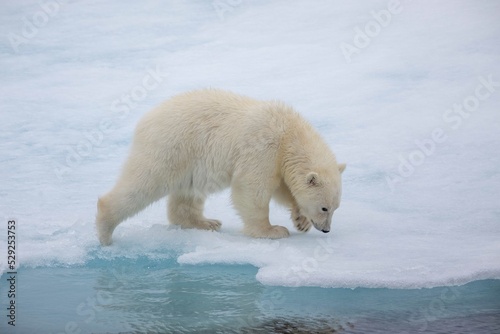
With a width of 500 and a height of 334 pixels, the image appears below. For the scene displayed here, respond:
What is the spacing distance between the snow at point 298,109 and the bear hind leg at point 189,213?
168 mm

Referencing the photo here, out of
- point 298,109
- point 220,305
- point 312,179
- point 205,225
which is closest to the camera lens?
point 220,305

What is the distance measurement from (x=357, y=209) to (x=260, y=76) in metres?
4.29

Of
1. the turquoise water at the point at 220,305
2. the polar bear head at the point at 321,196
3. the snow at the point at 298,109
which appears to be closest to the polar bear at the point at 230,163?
the polar bear head at the point at 321,196

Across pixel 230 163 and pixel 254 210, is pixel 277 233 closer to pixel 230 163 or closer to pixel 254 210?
pixel 254 210

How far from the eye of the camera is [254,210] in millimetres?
6074

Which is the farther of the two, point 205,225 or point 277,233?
point 205,225

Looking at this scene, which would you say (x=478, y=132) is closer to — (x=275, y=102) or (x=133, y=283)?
(x=275, y=102)

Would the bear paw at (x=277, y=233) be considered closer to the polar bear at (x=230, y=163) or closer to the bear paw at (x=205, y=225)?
the polar bear at (x=230, y=163)

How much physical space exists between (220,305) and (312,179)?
1518mm

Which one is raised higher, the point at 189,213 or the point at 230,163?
the point at 230,163

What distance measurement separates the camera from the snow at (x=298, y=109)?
5.72 meters

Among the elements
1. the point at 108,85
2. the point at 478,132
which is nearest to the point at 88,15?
the point at 108,85

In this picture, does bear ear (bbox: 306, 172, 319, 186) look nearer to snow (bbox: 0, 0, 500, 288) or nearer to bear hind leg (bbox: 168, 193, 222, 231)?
snow (bbox: 0, 0, 500, 288)

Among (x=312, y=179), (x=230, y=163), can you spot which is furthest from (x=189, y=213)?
(x=312, y=179)
